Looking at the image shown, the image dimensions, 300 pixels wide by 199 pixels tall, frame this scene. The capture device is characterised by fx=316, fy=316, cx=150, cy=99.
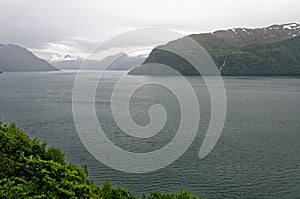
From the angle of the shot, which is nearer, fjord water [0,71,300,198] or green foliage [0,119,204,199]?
green foliage [0,119,204,199]

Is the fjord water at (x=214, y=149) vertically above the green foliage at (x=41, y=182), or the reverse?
the green foliage at (x=41, y=182)

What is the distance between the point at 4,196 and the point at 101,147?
157ft

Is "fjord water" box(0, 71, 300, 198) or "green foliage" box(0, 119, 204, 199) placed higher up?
"green foliage" box(0, 119, 204, 199)

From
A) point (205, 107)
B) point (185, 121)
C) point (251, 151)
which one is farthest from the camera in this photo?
point (205, 107)

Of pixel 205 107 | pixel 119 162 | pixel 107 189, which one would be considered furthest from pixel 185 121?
pixel 107 189

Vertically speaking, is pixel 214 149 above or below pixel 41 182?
below

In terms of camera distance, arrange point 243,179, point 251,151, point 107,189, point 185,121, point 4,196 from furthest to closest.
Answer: point 185,121
point 251,151
point 243,179
point 107,189
point 4,196

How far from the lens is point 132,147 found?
213 feet

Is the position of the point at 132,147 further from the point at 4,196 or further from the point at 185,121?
the point at 4,196

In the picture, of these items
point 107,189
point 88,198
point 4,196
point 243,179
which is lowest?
point 243,179

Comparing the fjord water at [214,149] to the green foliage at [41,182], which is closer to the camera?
the green foliage at [41,182]

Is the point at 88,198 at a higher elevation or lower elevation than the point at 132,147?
higher

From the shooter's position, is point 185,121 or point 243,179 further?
point 185,121

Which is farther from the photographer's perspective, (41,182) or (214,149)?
(214,149)
